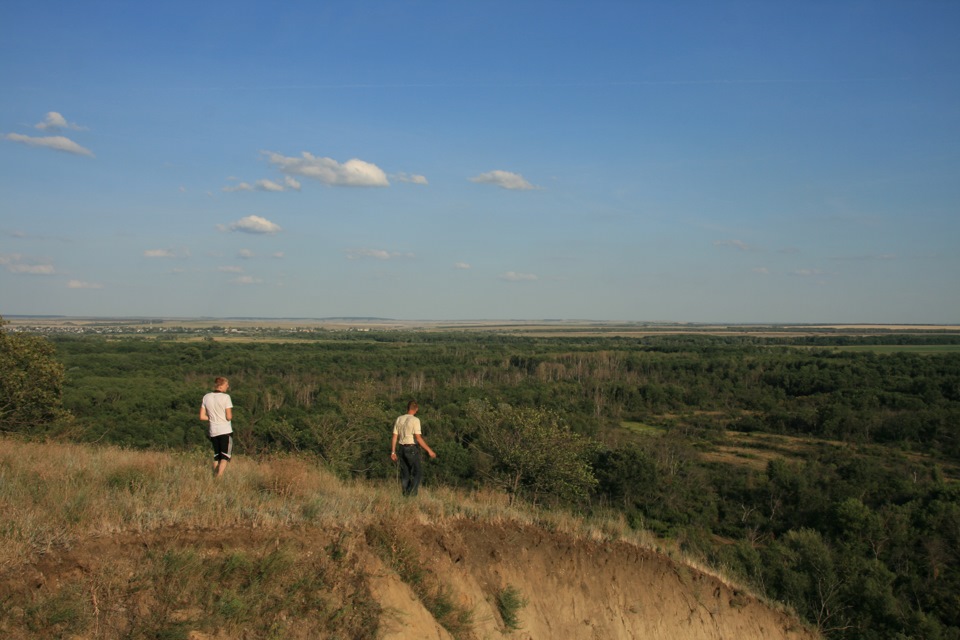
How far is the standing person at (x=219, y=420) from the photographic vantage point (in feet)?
29.7

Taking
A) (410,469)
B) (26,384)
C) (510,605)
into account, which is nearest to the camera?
(510,605)

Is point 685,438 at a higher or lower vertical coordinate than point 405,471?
lower

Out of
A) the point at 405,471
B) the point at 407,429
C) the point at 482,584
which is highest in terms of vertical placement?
the point at 407,429

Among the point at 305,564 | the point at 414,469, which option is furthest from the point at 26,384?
the point at 305,564

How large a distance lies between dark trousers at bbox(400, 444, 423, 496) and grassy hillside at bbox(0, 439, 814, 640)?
0.89 ft

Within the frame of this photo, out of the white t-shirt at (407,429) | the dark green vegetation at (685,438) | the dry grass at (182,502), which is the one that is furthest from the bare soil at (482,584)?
the dark green vegetation at (685,438)

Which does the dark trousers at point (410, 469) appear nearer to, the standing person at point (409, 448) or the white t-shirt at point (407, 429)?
the standing person at point (409, 448)

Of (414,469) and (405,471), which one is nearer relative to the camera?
(414,469)

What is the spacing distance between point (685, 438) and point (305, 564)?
59.6 meters

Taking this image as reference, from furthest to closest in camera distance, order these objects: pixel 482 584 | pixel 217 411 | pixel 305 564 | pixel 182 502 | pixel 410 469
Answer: pixel 410 469 → pixel 217 411 → pixel 482 584 → pixel 182 502 → pixel 305 564

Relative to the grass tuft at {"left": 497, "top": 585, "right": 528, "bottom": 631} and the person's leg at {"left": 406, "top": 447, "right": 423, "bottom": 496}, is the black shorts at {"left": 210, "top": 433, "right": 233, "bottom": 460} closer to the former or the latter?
the person's leg at {"left": 406, "top": 447, "right": 423, "bottom": 496}

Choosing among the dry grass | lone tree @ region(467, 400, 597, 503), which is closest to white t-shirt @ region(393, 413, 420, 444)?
the dry grass

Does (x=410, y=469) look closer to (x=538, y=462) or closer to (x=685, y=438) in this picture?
(x=538, y=462)

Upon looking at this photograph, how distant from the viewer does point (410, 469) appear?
976 centimetres
